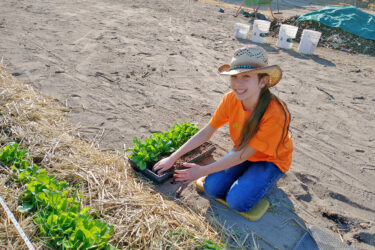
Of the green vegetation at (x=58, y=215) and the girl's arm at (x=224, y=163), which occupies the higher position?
the girl's arm at (x=224, y=163)

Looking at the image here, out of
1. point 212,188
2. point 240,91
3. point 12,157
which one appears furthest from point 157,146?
point 12,157

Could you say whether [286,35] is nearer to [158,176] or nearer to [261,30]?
[261,30]

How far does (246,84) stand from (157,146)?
1211 mm

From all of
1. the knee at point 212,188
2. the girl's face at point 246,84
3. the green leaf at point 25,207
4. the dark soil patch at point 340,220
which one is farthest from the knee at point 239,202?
the green leaf at point 25,207

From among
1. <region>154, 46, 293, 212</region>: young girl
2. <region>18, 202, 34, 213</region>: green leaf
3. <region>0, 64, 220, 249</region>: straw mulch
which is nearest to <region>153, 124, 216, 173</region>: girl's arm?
<region>154, 46, 293, 212</region>: young girl

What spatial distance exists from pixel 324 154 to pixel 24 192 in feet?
10.9

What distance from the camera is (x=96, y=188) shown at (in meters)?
2.78

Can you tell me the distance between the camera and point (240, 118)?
2.78 metres

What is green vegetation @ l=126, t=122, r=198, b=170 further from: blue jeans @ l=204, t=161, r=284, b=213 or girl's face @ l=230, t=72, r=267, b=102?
girl's face @ l=230, t=72, r=267, b=102

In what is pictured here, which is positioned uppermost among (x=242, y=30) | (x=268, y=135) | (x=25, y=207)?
(x=268, y=135)

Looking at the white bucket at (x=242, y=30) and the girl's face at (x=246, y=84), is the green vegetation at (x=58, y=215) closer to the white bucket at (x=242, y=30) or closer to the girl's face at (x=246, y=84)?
the girl's face at (x=246, y=84)

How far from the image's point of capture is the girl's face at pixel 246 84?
2.41 m

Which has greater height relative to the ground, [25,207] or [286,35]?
[286,35]

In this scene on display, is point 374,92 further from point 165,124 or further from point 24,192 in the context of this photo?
point 24,192
